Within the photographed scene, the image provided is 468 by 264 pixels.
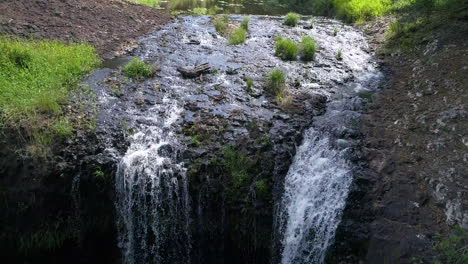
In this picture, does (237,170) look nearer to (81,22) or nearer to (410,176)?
(410,176)

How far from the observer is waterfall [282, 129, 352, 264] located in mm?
8352

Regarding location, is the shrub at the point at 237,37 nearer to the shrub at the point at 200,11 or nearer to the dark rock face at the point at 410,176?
the shrub at the point at 200,11

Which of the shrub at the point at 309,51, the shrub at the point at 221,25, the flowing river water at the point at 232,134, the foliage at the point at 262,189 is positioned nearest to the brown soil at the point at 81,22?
the flowing river water at the point at 232,134

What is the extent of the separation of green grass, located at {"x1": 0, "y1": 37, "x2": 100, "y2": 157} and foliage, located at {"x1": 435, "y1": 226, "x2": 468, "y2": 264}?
846cm

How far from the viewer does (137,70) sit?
41.7 feet

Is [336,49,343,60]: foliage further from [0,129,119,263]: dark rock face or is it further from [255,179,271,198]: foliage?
[0,129,119,263]: dark rock face

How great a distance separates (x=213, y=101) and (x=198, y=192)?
11.1 feet

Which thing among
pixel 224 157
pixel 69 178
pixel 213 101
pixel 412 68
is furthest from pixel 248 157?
pixel 412 68

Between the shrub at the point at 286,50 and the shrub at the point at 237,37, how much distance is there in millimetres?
1749

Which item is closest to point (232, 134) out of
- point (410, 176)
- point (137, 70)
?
point (410, 176)

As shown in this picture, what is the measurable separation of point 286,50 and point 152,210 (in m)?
8.69

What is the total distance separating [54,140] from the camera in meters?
9.21

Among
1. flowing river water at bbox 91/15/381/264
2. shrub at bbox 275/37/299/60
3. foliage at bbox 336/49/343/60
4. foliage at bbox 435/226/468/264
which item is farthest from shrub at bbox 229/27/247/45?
foliage at bbox 435/226/468/264

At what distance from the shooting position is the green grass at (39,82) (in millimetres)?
9328
